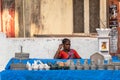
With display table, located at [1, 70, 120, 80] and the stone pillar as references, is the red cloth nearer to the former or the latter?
the stone pillar

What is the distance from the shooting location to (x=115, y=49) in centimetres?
902

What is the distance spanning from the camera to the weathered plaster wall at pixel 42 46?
9.06 m

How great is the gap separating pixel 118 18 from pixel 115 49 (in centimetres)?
72

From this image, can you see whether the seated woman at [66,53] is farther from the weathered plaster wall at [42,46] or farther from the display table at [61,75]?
the display table at [61,75]

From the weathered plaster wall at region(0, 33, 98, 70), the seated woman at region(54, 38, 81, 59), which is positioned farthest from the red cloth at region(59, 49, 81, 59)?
the weathered plaster wall at region(0, 33, 98, 70)

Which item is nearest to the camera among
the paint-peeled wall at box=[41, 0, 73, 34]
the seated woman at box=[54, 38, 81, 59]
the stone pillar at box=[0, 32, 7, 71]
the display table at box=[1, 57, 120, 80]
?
the display table at box=[1, 57, 120, 80]

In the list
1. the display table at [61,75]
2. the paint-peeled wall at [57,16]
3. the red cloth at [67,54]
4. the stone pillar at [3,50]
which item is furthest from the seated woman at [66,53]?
the paint-peeled wall at [57,16]

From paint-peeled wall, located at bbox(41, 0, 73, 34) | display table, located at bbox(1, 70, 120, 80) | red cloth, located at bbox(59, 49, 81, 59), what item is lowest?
display table, located at bbox(1, 70, 120, 80)

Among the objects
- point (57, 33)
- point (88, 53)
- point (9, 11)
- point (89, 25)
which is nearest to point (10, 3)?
point (9, 11)

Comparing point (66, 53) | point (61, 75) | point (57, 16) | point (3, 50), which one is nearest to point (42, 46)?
point (3, 50)

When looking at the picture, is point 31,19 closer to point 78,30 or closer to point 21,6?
point 21,6

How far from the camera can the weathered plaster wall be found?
9.06m

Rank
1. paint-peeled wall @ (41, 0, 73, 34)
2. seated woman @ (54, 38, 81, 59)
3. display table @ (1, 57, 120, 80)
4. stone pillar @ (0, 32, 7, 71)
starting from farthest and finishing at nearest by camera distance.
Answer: paint-peeled wall @ (41, 0, 73, 34)
stone pillar @ (0, 32, 7, 71)
seated woman @ (54, 38, 81, 59)
display table @ (1, 57, 120, 80)

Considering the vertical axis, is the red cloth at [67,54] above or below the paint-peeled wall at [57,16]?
below
